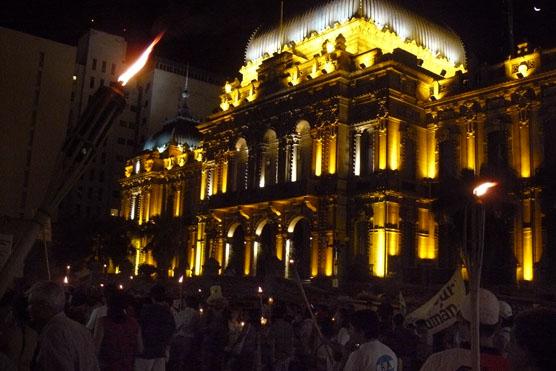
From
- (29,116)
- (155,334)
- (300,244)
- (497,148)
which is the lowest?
(155,334)

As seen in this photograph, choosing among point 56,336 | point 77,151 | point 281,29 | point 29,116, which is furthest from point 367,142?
point 77,151

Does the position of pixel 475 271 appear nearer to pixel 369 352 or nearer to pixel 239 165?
pixel 369 352

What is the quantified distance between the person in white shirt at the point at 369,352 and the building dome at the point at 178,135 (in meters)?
52.5

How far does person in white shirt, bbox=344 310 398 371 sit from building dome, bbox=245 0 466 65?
34178 mm

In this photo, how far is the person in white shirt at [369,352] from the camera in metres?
6.45

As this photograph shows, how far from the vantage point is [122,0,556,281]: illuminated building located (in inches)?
1291

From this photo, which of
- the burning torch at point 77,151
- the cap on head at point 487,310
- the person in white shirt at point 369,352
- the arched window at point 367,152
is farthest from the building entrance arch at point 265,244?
the burning torch at point 77,151

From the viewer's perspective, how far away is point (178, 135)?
5994cm

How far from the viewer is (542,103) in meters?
31.6

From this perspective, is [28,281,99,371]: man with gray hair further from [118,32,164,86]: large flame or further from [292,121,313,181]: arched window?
[292,121,313,181]: arched window

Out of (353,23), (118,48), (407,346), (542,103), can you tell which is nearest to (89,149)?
(407,346)

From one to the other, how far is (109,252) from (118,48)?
132 feet

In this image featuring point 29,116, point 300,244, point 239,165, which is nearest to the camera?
point 29,116

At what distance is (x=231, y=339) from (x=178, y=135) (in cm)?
4670
